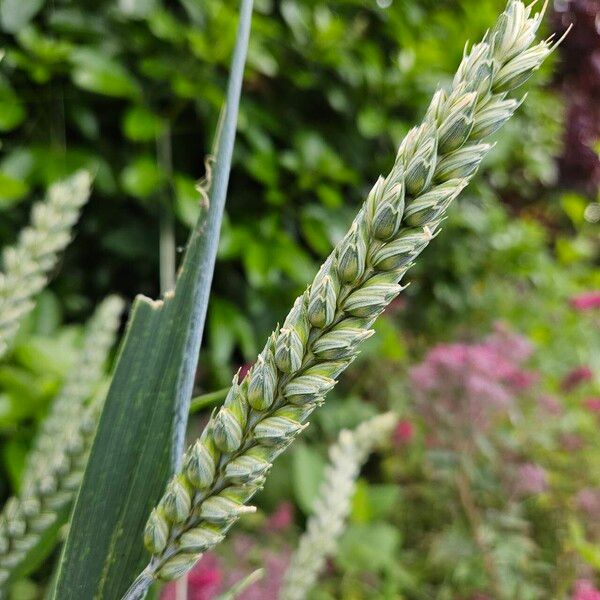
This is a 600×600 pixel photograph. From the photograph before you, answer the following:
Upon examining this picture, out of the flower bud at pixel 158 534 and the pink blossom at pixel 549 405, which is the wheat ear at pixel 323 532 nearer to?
the flower bud at pixel 158 534

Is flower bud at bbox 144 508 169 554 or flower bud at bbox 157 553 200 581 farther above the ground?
flower bud at bbox 144 508 169 554

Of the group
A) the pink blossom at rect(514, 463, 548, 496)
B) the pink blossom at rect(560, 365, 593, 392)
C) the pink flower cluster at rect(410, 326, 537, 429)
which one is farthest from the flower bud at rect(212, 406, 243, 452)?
the pink blossom at rect(560, 365, 593, 392)

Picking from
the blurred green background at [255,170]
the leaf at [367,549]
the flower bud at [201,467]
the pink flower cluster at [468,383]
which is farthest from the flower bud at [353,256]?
the leaf at [367,549]

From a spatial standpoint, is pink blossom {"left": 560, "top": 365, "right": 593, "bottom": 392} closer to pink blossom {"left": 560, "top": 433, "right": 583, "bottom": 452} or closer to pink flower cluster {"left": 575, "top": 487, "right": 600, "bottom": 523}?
pink blossom {"left": 560, "top": 433, "right": 583, "bottom": 452}

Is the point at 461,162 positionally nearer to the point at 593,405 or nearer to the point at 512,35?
the point at 512,35

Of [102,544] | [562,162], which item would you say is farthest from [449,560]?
[562,162]
